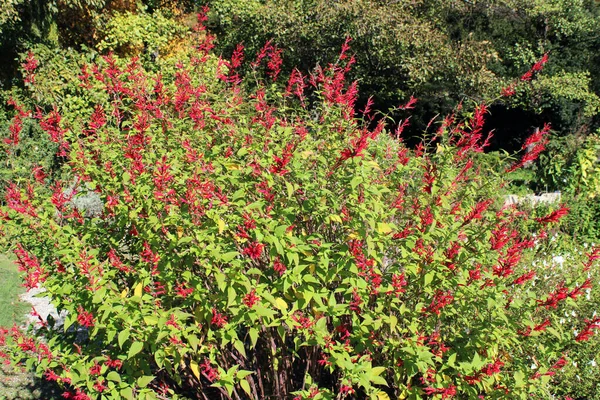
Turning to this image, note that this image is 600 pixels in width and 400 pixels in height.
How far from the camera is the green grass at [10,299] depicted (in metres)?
4.97

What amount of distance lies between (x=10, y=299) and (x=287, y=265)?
12.7 feet

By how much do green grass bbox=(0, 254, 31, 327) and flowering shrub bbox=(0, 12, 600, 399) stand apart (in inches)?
88.5

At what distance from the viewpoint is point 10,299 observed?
5383 mm

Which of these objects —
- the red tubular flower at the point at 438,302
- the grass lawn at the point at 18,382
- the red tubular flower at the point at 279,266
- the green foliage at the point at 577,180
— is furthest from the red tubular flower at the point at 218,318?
the green foliage at the point at 577,180

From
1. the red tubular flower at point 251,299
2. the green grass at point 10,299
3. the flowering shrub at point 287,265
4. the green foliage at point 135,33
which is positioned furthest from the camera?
the green foliage at point 135,33

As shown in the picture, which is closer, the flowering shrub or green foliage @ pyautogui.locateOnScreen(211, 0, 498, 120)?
the flowering shrub

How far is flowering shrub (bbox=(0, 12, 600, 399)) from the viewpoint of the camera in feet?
7.89

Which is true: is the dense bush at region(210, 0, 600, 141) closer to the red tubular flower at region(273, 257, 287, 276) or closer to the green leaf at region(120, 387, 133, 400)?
the red tubular flower at region(273, 257, 287, 276)

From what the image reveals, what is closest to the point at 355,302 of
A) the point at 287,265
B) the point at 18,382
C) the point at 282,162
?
the point at 287,265

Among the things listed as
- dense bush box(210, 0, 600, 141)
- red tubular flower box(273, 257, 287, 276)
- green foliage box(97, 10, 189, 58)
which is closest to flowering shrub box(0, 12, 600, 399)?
red tubular flower box(273, 257, 287, 276)

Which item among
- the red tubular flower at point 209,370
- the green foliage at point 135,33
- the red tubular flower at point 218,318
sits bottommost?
the red tubular flower at point 209,370

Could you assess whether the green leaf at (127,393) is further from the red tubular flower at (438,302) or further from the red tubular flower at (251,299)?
the red tubular flower at (438,302)

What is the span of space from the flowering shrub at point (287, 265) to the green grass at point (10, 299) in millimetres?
2247

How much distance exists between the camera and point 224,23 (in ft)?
44.2
